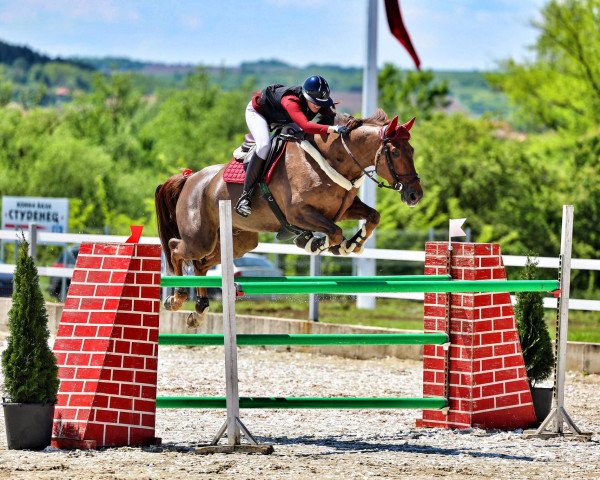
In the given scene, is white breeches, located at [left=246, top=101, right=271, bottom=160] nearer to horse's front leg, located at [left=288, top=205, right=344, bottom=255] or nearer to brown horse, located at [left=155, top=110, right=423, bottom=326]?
brown horse, located at [left=155, top=110, right=423, bottom=326]

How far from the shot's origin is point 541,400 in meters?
8.47

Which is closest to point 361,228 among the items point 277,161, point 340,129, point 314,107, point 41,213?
point 340,129

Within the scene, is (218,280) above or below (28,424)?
above

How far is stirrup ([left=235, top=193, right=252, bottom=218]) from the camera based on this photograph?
29.2ft

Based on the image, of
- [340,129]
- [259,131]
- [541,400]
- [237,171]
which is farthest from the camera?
[237,171]

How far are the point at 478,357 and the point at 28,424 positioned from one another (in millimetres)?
2947

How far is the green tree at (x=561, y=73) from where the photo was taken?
3078 cm

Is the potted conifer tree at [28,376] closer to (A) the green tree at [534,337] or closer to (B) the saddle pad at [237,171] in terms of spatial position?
(B) the saddle pad at [237,171]

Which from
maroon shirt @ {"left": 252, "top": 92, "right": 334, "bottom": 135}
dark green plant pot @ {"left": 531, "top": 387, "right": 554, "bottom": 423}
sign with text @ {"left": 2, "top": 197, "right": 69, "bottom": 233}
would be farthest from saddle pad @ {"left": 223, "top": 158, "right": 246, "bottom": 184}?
sign with text @ {"left": 2, "top": 197, "right": 69, "bottom": 233}

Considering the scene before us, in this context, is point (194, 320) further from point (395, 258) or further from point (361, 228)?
point (395, 258)

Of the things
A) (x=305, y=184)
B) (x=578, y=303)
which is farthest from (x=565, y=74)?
(x=305, y=184)

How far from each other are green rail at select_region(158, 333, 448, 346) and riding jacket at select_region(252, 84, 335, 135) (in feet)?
5.36

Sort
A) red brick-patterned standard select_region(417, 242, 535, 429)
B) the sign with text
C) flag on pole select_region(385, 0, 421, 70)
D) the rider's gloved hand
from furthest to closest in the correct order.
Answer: the sign with text, flag on pole select_region(385, 0, 421, 70), the rider's gloved hand, red brick-patterned standard select_region(417, 242, 535, 429)

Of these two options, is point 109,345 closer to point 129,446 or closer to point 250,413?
point 129,446
